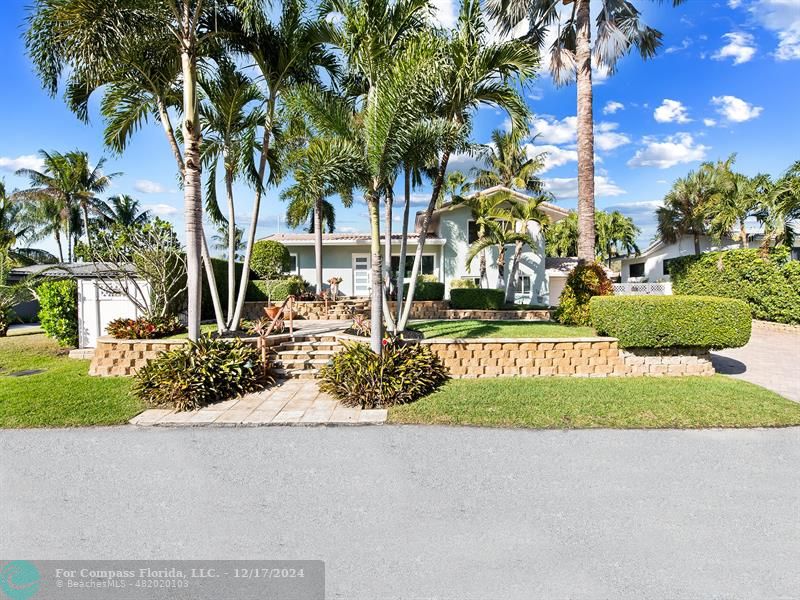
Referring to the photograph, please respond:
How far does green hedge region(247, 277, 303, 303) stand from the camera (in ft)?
50.2

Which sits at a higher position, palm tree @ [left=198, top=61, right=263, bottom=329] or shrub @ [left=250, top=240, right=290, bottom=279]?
palm tree @ [left=198, top=61, right=263, bottom=329]

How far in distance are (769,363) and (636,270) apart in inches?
1134

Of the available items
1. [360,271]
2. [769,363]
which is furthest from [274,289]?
[769,363]

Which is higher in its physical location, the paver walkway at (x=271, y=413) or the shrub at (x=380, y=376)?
the shrub at (x=380, y=376)

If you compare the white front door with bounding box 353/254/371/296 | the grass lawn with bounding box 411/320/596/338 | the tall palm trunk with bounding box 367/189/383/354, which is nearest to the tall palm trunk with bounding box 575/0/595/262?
the grass lawn with bounding box 411/320/596/338

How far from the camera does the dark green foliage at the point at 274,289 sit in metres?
15.3

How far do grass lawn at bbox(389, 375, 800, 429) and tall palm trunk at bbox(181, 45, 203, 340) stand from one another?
13.9ft

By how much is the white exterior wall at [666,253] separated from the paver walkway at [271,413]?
1031 inches

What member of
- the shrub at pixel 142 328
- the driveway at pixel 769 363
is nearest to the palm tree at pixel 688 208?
the driveway at pixel 769 363

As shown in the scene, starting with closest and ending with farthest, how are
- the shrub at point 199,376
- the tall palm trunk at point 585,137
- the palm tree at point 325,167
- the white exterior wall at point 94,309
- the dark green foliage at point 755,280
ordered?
the shrub at point 199,376
the palm tree at point 325,167
the white exterior wall at point 94,309
the tall palm trunk at point 585,137
the dark green foliage at point 755,280

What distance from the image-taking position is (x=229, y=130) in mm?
9125

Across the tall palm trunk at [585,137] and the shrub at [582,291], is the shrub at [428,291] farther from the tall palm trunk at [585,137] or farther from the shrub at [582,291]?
the tall palm trunk at [585,137]

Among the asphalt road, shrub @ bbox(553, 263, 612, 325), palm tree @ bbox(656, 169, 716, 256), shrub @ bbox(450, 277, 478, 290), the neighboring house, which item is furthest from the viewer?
palm tree @ bbox(656, 169, 716, 256)

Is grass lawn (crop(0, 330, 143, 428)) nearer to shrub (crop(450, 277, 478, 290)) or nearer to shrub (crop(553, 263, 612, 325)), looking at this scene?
shrub (crop(553, 263, 612, 325))
